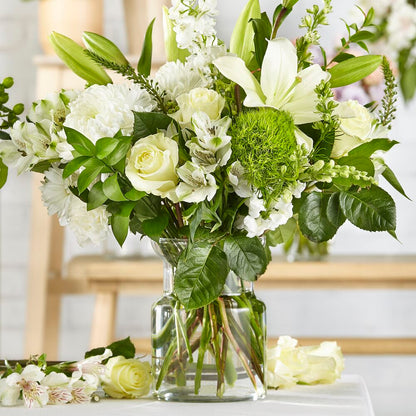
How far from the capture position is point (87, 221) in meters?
0.87

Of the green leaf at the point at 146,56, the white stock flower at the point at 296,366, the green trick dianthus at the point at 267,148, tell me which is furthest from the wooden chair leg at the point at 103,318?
the green trick dianthus at the point at 267,148

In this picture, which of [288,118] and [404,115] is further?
[404,115]

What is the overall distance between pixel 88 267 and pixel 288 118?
4.22ft

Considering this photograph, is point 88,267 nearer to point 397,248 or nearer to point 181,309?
point 397,248

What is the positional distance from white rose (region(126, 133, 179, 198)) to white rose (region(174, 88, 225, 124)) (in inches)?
1.5

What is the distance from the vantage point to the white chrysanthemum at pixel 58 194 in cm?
88

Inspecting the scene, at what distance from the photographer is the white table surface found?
83cm

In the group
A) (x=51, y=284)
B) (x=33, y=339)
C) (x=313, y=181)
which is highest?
(x=313, y=181)

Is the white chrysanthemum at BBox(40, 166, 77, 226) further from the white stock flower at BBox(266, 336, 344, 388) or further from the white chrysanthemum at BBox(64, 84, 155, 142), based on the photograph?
the white stock flower at BBox(266, 336, 344, 388)

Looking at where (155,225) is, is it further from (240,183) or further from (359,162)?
(359,162)

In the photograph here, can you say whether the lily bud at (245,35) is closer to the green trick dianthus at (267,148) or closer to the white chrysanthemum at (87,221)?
the green trick dianthus at (267,148)

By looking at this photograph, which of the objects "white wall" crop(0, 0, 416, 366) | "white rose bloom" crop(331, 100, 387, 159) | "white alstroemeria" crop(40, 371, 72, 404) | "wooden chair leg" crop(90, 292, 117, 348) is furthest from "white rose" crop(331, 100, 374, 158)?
"white wall" crop(0, 0, 416, 366)

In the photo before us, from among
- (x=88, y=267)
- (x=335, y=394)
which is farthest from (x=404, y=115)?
(x=335, y=394)

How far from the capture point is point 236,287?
893 mm
